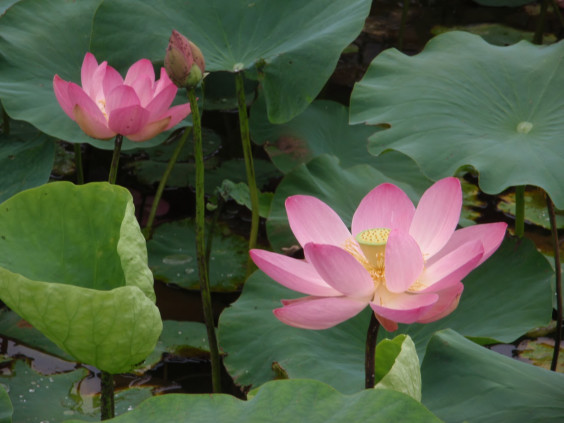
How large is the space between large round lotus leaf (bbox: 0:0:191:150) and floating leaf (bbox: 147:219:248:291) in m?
0.31

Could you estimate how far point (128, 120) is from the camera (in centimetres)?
134

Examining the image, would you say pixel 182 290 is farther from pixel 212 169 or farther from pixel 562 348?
pixel 562 348

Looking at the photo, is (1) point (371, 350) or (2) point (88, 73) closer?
(1) point (371, 350)

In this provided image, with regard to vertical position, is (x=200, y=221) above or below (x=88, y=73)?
below

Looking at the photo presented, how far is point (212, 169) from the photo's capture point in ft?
7.63

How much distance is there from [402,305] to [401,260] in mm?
60

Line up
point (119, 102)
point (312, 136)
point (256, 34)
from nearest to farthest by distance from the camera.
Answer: point (119, 102) < point (256, 34) < point (312, 136)

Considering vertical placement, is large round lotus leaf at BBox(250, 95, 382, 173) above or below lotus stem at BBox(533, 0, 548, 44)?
below

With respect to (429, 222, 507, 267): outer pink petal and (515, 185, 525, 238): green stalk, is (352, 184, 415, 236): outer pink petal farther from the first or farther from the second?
(515, 185, 525, 238): green stalk

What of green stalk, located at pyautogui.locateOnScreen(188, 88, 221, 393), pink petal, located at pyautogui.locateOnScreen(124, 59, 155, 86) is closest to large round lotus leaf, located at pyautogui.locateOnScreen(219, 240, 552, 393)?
green stalk, located at pyautogui.locateOnScreen(188, 88, 221, 393)

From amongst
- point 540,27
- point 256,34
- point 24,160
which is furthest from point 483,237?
point 540,27

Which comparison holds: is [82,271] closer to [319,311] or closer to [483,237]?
[319,311]

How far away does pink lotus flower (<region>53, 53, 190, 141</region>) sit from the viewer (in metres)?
1.33

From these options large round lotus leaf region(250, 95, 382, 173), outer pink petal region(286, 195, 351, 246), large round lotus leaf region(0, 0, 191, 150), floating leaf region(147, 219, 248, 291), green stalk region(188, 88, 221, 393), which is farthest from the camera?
large round lotus leaf region(250, 95, 382, 173)
